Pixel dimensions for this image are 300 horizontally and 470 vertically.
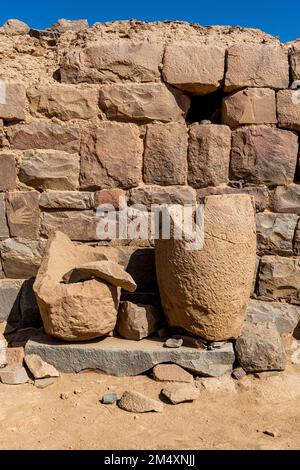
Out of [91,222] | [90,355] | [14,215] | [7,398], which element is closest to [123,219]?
[91,222]

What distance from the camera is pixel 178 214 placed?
10.2 feet

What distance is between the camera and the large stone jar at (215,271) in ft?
10.0

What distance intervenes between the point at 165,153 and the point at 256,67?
1055mm

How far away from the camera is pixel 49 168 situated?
375 centimetres

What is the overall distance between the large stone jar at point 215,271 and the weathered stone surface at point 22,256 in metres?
1.21

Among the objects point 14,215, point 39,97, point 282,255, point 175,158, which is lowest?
point 282,255

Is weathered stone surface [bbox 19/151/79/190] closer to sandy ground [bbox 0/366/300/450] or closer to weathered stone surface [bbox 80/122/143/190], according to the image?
weathered stone surface [bbox 80/122/143/190]

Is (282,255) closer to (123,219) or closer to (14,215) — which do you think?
(123,219)

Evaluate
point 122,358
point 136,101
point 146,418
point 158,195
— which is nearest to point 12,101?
point 136,101

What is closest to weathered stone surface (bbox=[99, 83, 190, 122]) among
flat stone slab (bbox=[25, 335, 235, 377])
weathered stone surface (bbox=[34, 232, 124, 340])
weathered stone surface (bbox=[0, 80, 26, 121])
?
weathered stone surface (bbox=[0, 80, 26, 121])

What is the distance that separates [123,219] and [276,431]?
201 cm

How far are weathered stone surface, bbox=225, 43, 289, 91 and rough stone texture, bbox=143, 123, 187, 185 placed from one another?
60 centimetres

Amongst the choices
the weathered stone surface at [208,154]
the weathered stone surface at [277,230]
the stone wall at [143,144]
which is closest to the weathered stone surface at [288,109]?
the stone wall at [143,144]

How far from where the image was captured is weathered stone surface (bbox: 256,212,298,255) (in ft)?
12.5
